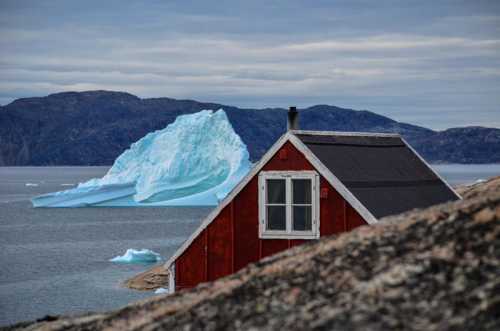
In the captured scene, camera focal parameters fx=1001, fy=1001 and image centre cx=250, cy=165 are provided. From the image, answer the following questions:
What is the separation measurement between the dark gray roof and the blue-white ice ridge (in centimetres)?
6994

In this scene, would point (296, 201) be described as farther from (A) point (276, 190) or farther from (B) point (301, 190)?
(A) point (276, 190)

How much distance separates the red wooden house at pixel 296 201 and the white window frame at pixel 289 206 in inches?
0.9

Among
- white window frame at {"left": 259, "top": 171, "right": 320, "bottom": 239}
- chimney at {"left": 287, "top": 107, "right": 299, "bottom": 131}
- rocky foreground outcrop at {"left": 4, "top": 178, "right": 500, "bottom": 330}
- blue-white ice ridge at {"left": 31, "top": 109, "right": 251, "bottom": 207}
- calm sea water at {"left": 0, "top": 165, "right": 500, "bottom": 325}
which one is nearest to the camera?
rocky foreground outcrop at {"left": 4, "top": 178, "right": 500, "bottom": 330}

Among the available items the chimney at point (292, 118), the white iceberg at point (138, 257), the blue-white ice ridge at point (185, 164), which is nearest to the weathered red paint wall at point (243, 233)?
the chimney at point (292, 118)


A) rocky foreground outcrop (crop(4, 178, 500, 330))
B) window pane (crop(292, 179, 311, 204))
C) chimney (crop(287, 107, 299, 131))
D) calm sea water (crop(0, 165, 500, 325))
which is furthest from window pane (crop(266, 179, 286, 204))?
calm sea water (crop(0, 165, 500, 325))

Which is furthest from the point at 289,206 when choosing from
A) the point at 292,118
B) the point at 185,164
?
the point at 185,164

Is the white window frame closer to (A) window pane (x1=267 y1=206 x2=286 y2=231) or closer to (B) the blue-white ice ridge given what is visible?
(A) window pane (x1=267 y1=206 x2=286 y2=231)

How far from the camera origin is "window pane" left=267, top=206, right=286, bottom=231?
23263mm

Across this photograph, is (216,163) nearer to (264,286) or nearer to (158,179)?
(158,179)

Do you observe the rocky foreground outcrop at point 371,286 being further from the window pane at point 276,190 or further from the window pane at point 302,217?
the window pane at point 276,190

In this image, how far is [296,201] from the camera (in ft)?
75.8

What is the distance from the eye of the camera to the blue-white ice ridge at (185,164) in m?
99.3

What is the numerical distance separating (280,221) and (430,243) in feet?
32.3

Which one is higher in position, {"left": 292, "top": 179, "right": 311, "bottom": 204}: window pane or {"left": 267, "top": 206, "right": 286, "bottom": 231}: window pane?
{"left": 292, "top": 179, "right": 311, "bottom": 204}: window pane
